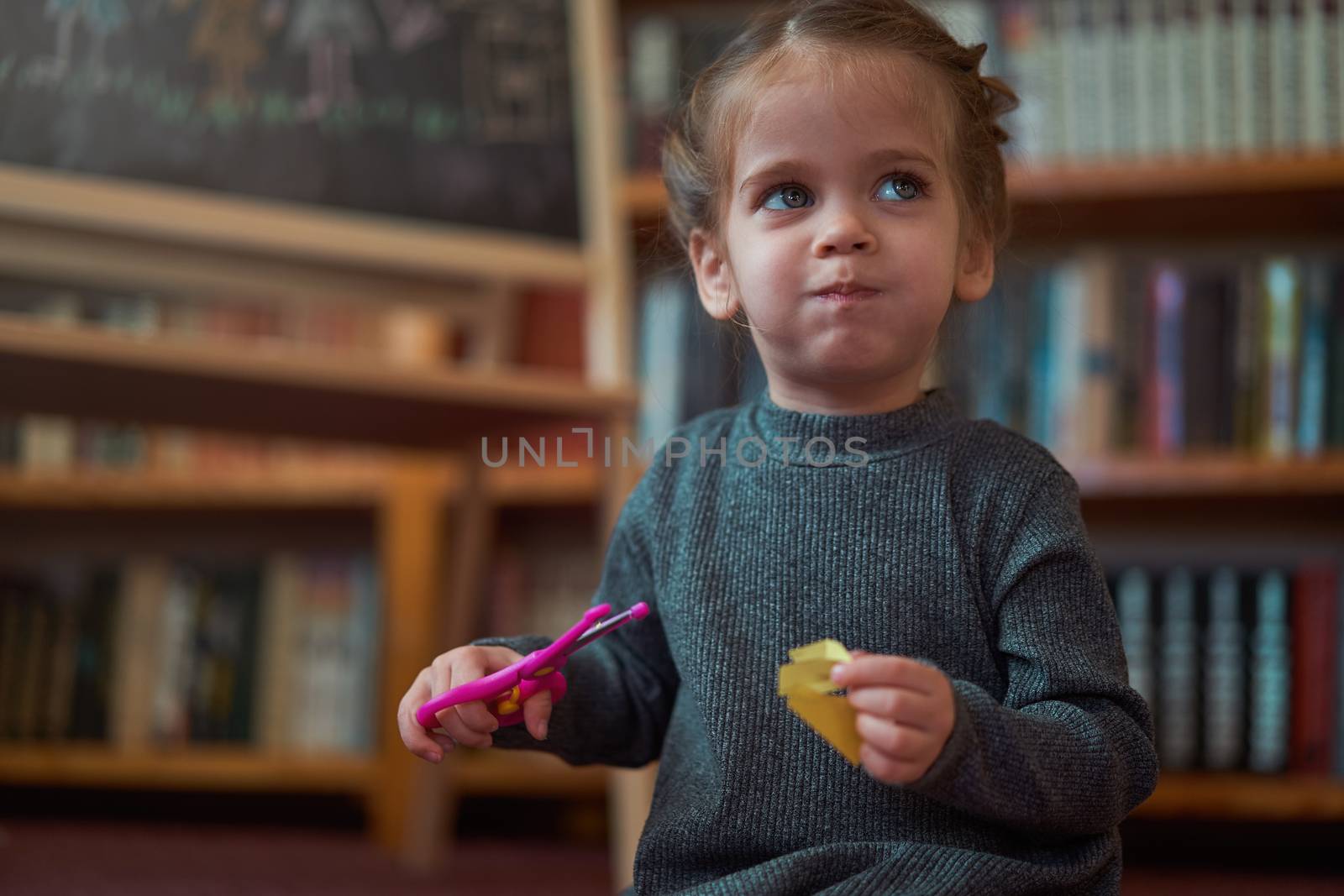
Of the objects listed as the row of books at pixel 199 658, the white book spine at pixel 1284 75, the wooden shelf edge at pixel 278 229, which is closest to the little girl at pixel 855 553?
the wooden shelf edge at pixel 278 229

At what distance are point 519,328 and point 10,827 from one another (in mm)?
1079

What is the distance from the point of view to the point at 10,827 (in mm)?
1983

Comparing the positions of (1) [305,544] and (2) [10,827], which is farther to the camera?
(1) [305,544]

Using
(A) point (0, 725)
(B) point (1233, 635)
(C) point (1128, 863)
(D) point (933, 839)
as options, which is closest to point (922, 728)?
(D) point (933, 839)

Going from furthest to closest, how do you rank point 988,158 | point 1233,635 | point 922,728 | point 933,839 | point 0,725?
point 0,725, point 1233,635, point 988,158, point 933,839, point 922,728

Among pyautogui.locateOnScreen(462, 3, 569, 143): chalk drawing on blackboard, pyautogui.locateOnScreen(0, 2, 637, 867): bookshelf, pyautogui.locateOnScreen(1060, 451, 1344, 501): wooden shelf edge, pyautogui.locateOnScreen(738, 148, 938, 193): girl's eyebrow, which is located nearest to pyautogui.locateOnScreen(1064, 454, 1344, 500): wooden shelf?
pyautogui.locateOnScreen(1060, 451, 1344, 501): wooden shelf edge

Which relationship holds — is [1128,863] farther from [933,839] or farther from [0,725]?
[0,725]

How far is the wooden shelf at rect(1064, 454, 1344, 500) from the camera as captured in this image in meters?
1.63

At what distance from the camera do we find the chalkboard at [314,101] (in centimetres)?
133

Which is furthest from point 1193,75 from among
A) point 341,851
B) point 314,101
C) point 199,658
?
point 199,658

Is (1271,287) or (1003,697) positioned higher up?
(1271,287)

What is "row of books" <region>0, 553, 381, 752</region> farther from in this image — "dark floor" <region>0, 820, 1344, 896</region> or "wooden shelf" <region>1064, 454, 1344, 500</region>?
"wooden shelf" <region>1064, 454, 1344, 500</region>

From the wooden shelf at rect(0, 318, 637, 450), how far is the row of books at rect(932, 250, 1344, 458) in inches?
25.0

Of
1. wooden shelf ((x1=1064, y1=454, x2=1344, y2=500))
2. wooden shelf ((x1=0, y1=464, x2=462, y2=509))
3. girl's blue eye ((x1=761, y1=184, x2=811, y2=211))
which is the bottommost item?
wooden shelf ((x1=0, y1=464, x2=462, y2=509))
